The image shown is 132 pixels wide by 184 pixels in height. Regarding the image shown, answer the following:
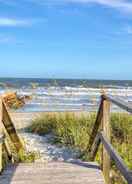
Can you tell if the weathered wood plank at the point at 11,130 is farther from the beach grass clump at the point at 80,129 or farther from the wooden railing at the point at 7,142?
the beach grass clump at the point at 80,129

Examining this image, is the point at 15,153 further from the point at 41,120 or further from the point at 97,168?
the point at 41,120

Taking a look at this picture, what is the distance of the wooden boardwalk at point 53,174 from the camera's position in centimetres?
629

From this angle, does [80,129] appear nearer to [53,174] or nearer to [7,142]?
[7,142]

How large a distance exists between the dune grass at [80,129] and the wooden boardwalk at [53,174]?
82cm

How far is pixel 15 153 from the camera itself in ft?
27.0

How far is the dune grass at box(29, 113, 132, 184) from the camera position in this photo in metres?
8.49

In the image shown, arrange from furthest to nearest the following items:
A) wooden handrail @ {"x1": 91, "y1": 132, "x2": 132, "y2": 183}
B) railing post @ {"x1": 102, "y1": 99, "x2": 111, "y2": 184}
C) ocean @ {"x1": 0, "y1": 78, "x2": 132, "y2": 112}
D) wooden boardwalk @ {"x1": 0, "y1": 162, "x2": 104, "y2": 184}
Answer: ocean @ {"x1": 0, "y1": 78, "x2": 132, "y2": 112} < railing post @ {"x1": 102, "y1": 99, "x2": 111, "y2": 184} < wooden boardwalk @ {"x1": 0, "y1": 162, "x2": 104, "y2": 184} < wooden handrail @ {"x1": 91, "y1": 132, "x2": 132, "y2": 183}

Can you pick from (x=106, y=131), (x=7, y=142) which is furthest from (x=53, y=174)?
(x=7, y=142)

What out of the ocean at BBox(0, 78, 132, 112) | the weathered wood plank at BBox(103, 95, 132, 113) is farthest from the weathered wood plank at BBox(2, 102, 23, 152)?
the ocean at BBox(0, 78, 132, 112)

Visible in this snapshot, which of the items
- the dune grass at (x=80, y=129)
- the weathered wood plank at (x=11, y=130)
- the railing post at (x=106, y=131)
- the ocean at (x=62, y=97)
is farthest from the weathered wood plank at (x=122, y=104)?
the dune grass at (x=80, y=129)

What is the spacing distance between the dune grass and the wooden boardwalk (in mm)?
819

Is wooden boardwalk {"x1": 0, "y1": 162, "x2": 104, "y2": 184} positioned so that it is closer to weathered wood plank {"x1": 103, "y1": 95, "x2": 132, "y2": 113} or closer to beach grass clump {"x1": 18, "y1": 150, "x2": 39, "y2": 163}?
beach grass clump {"x1": 18, "y1": 150, "x2": 39, "y2": 163}

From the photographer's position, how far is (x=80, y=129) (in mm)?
9625

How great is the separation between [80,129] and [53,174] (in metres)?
2.95
